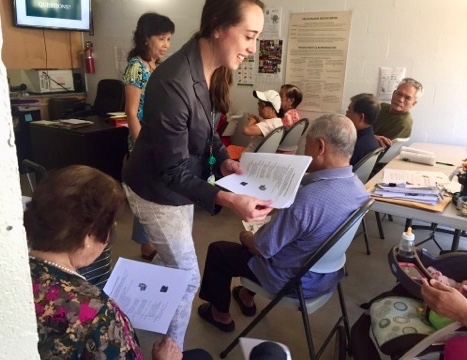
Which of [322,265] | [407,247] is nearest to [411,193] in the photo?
[407,247]

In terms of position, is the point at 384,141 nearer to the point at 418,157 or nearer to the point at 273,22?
the point at 418,157

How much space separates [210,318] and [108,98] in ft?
12.3

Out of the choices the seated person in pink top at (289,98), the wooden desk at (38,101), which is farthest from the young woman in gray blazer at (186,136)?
the wooden desk at (38,101)

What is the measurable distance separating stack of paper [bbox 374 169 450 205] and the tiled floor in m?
0.75

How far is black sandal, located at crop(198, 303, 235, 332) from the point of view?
198 cm

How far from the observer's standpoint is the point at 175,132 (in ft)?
4.14

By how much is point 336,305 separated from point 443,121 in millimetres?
2063

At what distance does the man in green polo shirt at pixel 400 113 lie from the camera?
314 centimetres

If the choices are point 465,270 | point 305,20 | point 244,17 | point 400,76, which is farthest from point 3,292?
point 305,20

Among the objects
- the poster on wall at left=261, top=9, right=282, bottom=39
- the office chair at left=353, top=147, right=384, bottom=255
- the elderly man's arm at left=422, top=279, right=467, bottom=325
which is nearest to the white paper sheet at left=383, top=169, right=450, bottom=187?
the office chair at left=353, top=147, right=384, bottom=255

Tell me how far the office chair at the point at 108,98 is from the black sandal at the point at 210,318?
3.50 metres

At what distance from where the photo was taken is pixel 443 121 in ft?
11.0

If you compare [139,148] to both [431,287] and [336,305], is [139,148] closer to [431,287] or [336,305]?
[431,287]

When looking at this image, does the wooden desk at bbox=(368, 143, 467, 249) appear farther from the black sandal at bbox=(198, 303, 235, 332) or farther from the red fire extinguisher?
the red fire extinguisher
